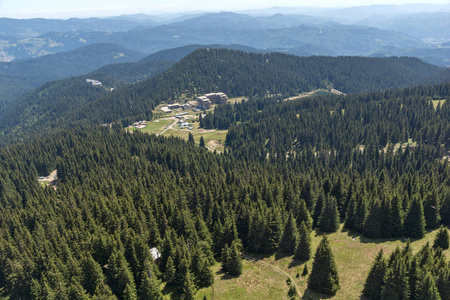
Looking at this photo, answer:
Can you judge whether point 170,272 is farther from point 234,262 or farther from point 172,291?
point 234,262

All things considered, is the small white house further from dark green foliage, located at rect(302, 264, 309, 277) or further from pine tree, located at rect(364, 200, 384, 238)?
pine tree, located at rect(364, 200, 384, 238)

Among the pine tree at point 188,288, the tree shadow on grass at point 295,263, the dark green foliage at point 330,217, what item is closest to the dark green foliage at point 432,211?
→ the dark green foliage at point 330,217

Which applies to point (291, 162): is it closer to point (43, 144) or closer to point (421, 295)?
point (421, 295)

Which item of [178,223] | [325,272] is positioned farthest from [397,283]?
[178,223]


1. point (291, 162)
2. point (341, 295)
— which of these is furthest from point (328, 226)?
point (291, 162)

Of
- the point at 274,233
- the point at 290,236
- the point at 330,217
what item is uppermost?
the point at 290,236

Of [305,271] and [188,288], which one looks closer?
[188,288]
